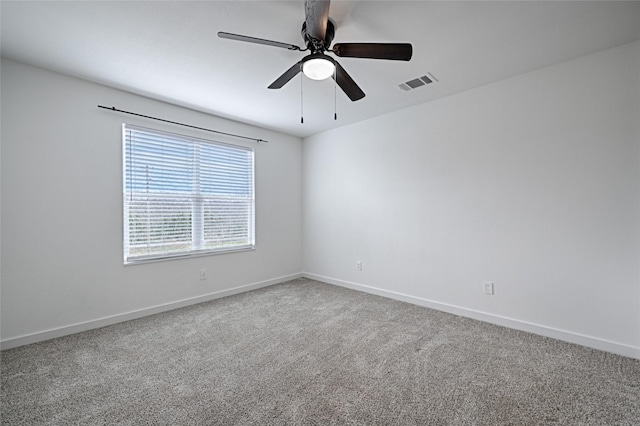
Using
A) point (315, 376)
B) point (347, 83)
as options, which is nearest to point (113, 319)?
point (315, 376)

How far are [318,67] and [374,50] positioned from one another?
1.20ft

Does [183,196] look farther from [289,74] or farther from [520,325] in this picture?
[520,325]

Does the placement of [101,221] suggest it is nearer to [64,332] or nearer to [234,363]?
[64,332]

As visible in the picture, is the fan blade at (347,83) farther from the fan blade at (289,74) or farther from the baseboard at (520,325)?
the baseboard at (520,325)

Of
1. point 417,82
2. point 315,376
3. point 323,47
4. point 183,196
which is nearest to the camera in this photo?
point 323,47

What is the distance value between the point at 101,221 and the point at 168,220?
2.15 feet

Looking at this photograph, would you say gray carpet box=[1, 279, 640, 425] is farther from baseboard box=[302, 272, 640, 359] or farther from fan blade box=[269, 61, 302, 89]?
fan blade box=[269, 61, 302, 89]

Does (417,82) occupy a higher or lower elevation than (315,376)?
higher

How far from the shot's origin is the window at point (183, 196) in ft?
10.2

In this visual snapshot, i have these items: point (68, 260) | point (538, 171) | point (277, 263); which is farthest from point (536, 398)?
point (68, 260)

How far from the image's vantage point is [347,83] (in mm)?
2068

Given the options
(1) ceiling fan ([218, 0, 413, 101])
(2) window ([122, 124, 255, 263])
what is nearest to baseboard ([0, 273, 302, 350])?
(2) window ([122, 124, 255, 263])

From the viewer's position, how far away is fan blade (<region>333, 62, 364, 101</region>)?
196 centimetres

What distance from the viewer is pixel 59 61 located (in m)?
2.44
